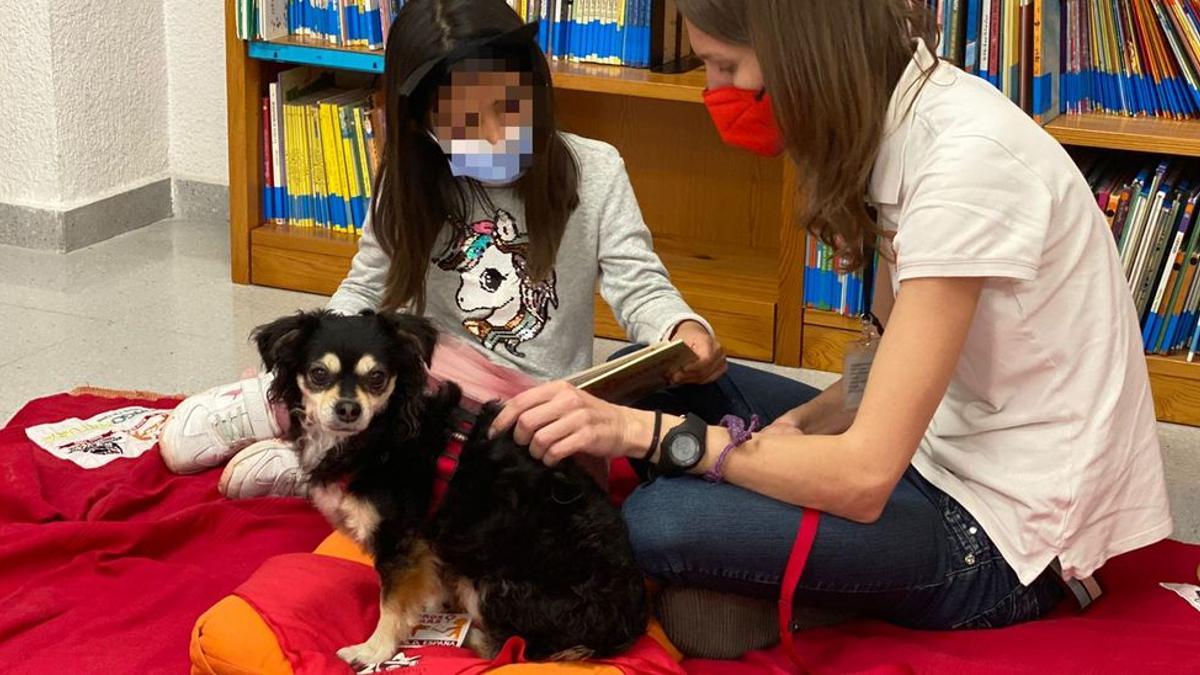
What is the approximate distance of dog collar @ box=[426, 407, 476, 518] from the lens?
1854mm

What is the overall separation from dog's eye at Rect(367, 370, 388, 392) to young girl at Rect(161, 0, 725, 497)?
1.41ft

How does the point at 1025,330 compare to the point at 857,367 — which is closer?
the point at 1025,330


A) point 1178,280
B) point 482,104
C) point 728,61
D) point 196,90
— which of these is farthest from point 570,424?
point 196,90

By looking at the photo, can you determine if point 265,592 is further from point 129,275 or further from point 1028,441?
point 129,275

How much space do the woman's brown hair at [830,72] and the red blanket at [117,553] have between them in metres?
1.02

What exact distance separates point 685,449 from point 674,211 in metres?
1.94

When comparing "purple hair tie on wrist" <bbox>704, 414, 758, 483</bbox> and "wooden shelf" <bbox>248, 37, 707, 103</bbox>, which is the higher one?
"wooden shelf" <bbox>248, 37, 707, 103</bbox>

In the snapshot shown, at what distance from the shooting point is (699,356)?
2.10 m

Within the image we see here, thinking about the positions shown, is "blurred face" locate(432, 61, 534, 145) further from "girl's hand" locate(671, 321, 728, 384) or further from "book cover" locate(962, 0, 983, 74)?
"book cover" locate(962, 0, 983, 74)

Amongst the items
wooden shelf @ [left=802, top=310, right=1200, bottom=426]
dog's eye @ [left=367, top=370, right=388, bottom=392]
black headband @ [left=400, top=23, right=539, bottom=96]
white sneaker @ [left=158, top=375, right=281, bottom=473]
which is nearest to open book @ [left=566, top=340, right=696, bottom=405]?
dog's eye @ [left=367, top=370, right=388, bottom=392]

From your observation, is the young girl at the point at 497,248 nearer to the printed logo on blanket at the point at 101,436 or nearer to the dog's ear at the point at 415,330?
the printed logo on blanket at the point at 101,436

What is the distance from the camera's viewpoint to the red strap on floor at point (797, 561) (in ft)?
5.80

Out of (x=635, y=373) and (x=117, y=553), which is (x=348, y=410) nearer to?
(x=635, y=373)

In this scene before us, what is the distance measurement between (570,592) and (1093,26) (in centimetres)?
181
